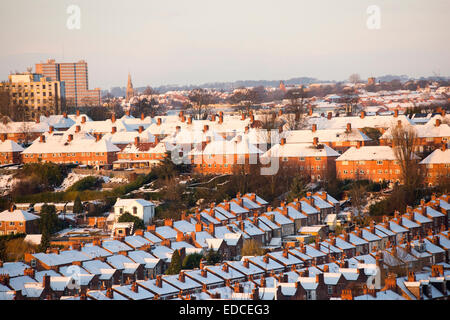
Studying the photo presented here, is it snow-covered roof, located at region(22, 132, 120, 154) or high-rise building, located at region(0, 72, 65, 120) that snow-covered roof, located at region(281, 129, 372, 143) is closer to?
snow-covered roof, located at region(22, 132, 120, 154)

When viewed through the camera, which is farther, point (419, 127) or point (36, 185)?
point (419, 127)

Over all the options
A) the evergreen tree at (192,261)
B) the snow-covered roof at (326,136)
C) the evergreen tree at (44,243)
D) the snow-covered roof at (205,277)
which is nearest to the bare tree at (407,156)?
the snow-covered roof at (326,136)

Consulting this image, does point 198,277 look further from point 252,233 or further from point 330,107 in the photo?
point 330,107

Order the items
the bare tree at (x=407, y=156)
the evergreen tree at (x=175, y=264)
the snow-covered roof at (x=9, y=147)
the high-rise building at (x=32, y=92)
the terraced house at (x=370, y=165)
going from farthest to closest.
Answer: the high-rise building at (x=32, y=92) → the snow-covered roof at (x=9, y=147) → the terraced house at (x=370, y=165) → the bare tree at (x=407, y=156) → the evergreen tree at (x=175, y=264)

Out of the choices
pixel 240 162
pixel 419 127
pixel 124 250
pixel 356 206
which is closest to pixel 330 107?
pixel 419 127

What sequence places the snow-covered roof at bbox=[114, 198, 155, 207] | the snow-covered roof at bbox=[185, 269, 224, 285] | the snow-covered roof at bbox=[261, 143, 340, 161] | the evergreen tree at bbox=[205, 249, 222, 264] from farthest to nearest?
the snow-covered roof at bbox=[261, 143, 340, 161]
the snow-covered roof at bbox=[114, 198, 155, 207]
the evergreen tree at bbox=[205, 249, 222, 264]
the snow-covered roof at bbox=[185, 269, 224, 285]

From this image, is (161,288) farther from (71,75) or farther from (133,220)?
A: (71,75)

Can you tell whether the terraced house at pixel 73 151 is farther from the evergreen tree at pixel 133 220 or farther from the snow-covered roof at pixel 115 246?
the snow-covered roof at pixel 115 246

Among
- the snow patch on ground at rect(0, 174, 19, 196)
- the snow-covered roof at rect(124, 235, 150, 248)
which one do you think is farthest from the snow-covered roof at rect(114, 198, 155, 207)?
the snow patch on ground at rect(0, 174, 19, 196)
